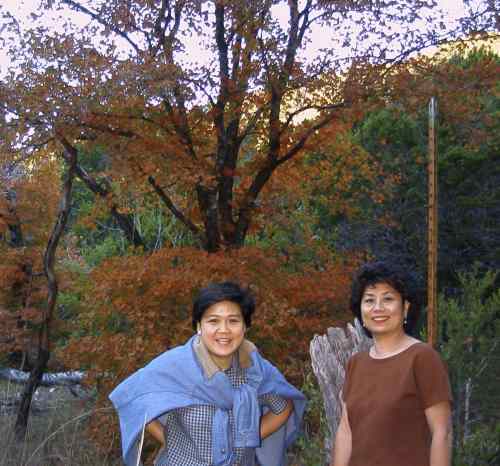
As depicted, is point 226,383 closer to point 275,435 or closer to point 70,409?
point 275,435

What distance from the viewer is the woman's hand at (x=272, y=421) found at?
11.0ft

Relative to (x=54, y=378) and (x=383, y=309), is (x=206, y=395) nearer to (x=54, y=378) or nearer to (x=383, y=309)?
(x=383, y=309)

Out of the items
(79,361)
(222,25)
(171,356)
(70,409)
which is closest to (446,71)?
(222,25)

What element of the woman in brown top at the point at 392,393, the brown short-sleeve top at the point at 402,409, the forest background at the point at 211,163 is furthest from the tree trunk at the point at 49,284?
the brown short-sleeve top at the point at 402,409

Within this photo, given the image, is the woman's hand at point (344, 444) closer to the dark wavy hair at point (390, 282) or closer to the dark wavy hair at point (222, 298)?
the dark wavy hair at point (390, 282)

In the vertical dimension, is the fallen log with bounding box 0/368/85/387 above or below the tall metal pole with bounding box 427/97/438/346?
below

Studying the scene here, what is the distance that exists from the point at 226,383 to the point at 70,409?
6.42 m

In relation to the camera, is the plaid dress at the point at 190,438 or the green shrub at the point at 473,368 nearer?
the plaid dress at the point at 190,438

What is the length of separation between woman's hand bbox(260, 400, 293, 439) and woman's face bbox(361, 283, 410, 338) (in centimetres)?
61

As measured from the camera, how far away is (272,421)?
3.38 meters

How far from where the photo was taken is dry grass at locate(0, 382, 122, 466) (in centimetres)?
708

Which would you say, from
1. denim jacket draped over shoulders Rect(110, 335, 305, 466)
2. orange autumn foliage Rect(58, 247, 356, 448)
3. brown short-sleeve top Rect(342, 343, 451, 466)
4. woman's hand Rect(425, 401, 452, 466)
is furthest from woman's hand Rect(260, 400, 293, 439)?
orange autumn foliage Rect(58, 247, 356, 448)

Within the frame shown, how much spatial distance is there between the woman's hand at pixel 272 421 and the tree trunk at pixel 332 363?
2.76ft

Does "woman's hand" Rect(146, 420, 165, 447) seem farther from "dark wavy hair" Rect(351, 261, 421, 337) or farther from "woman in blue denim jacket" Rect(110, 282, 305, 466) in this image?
"dark wavy hair" Rect(351, 261, 421, 337)
